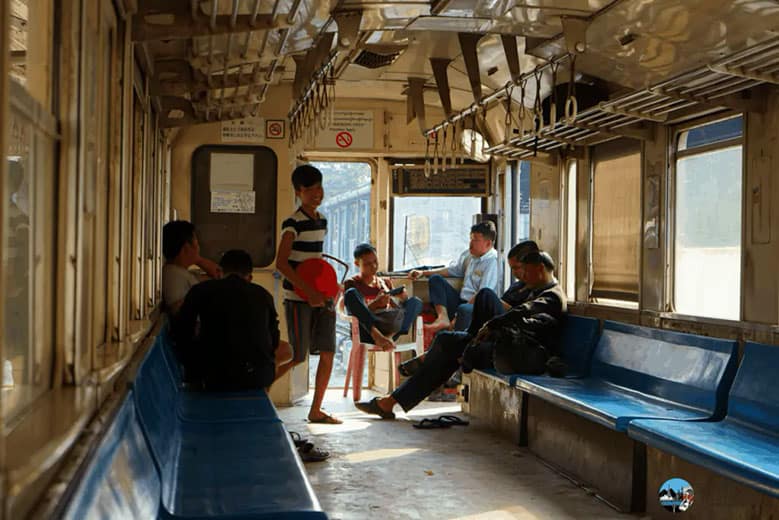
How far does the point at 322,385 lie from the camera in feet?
21.2

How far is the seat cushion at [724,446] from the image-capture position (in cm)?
320

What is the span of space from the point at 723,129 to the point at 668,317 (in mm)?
1105

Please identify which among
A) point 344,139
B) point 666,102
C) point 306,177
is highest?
point 344,139

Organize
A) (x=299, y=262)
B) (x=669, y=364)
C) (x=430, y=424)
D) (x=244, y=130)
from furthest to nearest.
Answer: (x=244, y=130), (x=430, y=424), (x=299, y=262), (x=669, y=364)

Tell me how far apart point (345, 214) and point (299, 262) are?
126 inches

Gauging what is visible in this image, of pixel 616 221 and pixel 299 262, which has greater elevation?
pixel 616 221

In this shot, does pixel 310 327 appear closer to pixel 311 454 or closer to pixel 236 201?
pixel 311 454

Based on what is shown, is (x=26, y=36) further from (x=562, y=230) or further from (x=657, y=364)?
(x=562, y=230)

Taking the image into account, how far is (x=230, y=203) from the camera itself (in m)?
8.17

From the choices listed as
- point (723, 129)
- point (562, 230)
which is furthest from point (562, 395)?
point (562, 230)

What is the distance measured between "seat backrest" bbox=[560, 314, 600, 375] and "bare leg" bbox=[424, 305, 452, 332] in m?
2.26

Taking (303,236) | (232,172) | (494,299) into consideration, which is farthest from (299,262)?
(232,172)

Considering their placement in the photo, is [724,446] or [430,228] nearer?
[724,446]

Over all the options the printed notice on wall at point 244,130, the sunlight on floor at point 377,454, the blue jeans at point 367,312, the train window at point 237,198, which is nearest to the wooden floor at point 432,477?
the sunlight on floor at point 377,454
